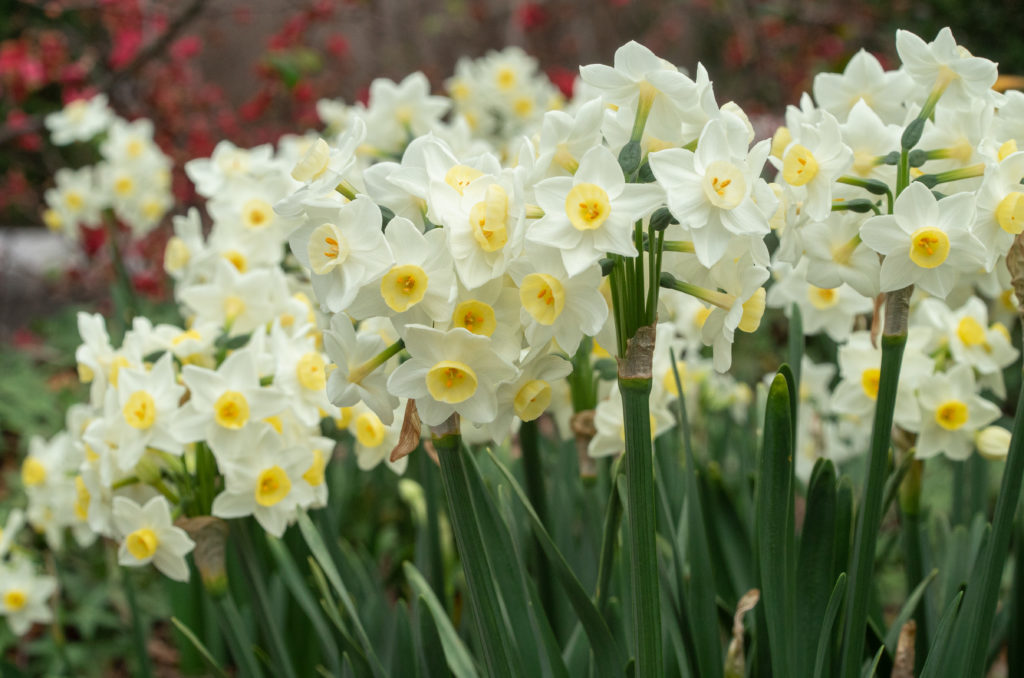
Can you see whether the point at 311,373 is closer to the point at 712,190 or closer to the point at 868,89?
the point at 712,190

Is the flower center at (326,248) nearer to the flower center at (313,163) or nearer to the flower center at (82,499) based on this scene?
the flower center at (313,163)

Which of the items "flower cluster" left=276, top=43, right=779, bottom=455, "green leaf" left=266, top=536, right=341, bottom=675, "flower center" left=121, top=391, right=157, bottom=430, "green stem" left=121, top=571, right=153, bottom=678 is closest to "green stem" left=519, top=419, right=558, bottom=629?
"green leaf" left=266, top=536, right=341, bottom=675

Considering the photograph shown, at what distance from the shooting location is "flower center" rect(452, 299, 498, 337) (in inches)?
31.4

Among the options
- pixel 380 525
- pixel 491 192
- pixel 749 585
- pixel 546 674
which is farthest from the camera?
pixel 380 525

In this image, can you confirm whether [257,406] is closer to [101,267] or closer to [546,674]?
A: [546,674]

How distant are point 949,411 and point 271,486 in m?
0.98

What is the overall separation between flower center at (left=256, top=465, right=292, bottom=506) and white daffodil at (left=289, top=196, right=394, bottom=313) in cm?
45

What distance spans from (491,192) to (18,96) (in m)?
3.90

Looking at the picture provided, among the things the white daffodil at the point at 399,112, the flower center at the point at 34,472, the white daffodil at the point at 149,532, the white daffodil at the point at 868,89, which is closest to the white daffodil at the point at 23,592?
the flower center at the point at 34,472

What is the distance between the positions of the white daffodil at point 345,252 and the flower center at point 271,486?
452 mm

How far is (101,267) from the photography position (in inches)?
166

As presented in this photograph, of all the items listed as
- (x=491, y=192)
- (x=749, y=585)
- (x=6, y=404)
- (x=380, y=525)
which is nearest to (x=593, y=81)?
(x=491, y=192)

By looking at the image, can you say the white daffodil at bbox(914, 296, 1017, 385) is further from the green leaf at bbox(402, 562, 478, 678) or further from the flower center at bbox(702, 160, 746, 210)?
the green leaf at bbox(402, 562, 478, 678)

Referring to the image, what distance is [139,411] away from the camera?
1.21 m
